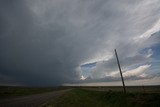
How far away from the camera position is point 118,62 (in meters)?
36.1

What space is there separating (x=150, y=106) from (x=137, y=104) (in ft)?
7.38

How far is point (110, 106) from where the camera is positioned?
23.6 meters

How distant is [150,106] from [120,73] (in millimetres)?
17730

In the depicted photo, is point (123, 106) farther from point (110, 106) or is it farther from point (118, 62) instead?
point (118, 62)

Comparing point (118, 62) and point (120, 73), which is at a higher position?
point (118, 62)

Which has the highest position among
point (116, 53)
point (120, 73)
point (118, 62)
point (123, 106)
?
point (116, 53)

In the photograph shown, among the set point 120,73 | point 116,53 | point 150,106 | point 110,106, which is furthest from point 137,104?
point 116,53

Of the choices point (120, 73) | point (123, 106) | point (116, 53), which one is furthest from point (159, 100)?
point (116, 53)

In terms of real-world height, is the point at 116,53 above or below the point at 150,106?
above

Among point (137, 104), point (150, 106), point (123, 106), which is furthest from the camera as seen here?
point (123, 106)

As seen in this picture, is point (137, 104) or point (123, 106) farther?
point (123, 106)

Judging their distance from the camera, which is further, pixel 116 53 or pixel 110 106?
pixel 116 53

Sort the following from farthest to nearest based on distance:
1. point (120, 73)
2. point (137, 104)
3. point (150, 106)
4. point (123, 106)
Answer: point (120, 73) → point (123, 106) → point (137, 104) → point (150, 106)

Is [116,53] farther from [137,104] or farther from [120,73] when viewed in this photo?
[137,104]
